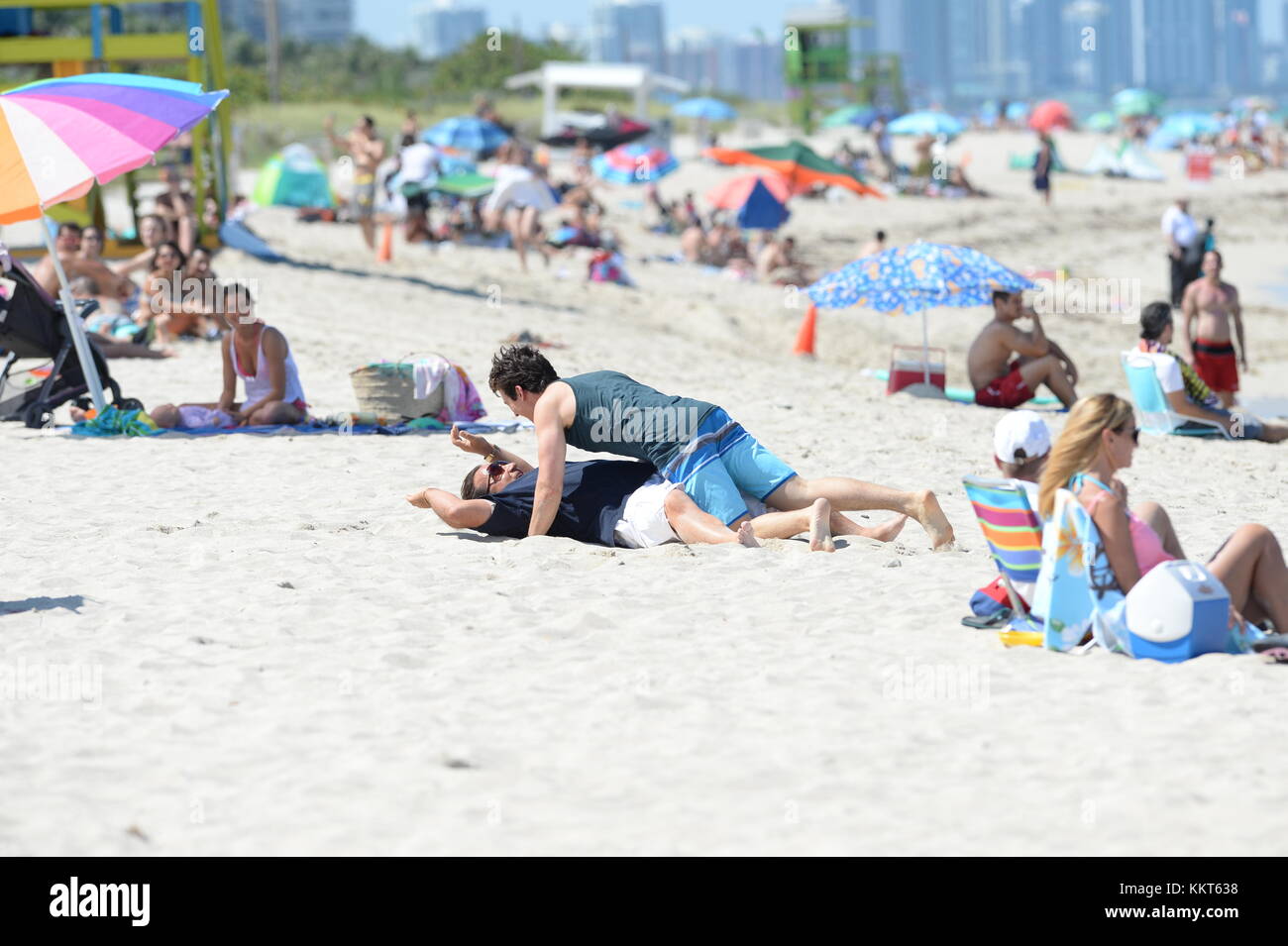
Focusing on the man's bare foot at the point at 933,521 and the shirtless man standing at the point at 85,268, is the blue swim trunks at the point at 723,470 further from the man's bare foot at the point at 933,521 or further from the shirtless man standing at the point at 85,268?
the shirtless man standing at the point at 85,268

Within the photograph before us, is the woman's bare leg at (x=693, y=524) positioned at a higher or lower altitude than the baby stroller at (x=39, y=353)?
lower

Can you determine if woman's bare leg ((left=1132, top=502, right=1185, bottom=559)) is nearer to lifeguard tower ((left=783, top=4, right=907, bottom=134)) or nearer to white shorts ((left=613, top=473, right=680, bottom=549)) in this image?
white shorts ((left=613, top=473, right=680, bottom=549))

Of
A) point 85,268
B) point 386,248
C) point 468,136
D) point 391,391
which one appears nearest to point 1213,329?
point 391,391

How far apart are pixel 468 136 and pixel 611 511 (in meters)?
18.6

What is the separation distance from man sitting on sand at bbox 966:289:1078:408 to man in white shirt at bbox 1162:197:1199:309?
6.33m

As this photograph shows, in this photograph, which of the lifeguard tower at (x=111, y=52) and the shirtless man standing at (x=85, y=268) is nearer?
the shirtless man standing at (x=85, y=268)

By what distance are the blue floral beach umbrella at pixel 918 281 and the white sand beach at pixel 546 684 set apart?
136 cm

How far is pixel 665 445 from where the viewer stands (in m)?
5.72

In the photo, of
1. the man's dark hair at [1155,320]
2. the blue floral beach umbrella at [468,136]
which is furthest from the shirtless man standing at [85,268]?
the blue floral beach umbrella at [468,136]

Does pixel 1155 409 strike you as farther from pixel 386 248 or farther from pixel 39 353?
pixel 386 248

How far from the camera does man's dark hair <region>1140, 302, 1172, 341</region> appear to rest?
28.7 ft

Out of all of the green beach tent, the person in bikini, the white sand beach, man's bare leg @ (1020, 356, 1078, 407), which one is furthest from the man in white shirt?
the green beach tent

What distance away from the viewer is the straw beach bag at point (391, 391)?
822cm

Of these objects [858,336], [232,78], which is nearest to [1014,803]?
[858,336]
